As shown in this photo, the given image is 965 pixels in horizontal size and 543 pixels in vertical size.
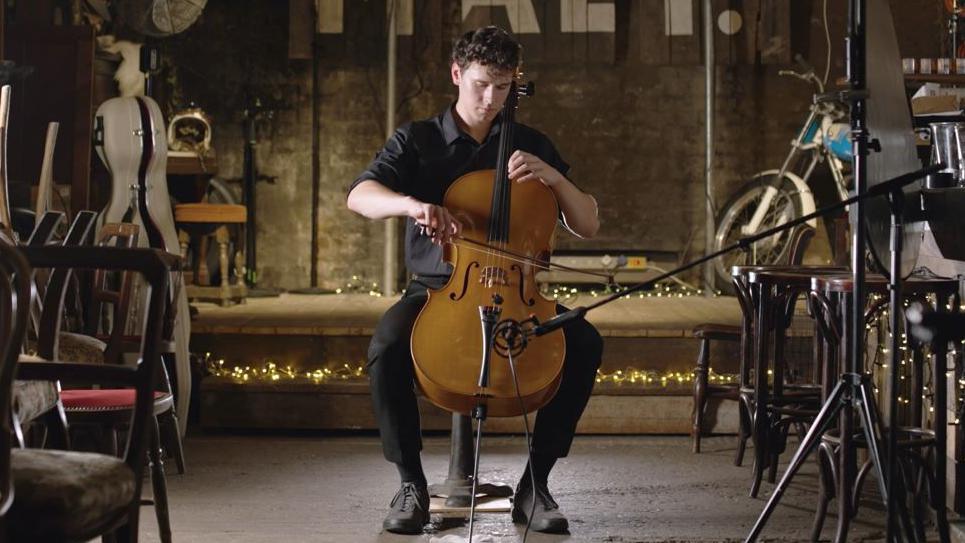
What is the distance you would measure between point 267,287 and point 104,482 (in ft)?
20.4

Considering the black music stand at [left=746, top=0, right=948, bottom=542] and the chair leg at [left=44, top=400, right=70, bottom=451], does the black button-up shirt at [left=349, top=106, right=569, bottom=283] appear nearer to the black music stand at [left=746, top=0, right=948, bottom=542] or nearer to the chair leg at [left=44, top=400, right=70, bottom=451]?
the black music stand at [left=746, top=0, right=948, bottom=542]

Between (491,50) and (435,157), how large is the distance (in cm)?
40

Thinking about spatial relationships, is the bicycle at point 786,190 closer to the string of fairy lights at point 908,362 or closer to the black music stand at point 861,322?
the string of fairy lights at point 908,362

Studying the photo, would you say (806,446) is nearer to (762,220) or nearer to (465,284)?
(465,284)

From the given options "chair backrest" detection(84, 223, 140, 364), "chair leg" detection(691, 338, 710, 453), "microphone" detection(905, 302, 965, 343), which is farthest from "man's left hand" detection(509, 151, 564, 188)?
"microphone" detection(905, 302, 965, 343)

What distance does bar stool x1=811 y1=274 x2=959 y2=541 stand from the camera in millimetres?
2939

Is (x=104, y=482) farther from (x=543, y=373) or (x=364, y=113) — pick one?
(x=364, y=113)

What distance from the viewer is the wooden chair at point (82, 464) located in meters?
1.67

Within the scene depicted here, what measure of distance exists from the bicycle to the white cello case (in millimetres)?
3825

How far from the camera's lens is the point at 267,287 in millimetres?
7934

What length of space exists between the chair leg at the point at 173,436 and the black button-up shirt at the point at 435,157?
3.08ft

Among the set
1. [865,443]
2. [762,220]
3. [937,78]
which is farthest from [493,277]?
[762,220]

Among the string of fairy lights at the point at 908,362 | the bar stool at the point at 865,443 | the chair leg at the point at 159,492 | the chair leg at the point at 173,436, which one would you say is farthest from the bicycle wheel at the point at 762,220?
the chair leg at the point at 159,492

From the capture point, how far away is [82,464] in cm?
181
